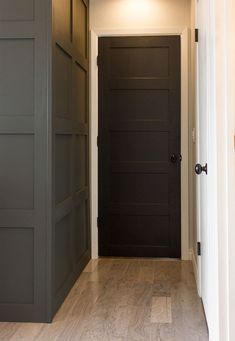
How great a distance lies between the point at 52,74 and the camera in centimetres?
267

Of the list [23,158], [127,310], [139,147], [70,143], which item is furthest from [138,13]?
[127,310]

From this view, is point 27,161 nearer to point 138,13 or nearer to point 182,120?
point 182,120

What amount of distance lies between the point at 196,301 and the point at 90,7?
113 inches

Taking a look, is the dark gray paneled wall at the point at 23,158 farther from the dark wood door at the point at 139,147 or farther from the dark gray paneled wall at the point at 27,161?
the dark wood door at the point at 139,147

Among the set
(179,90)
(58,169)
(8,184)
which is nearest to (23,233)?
(8,184)

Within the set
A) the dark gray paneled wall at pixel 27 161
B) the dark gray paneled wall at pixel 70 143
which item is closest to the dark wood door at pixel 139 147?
the dark gray paneled wall at pixel 70 143

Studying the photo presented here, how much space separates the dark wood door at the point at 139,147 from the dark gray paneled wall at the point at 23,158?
1590 mm

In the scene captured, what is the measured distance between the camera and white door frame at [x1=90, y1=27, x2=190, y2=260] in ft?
13.5

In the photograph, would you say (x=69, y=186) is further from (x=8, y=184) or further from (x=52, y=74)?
(x=52, y=74)

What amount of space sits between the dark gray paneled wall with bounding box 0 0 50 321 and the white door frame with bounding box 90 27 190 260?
1.54 meters

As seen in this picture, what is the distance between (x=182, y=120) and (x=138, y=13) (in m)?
1.11

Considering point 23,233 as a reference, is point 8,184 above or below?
above

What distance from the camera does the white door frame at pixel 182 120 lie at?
162 inches

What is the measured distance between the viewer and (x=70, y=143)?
3309mm
